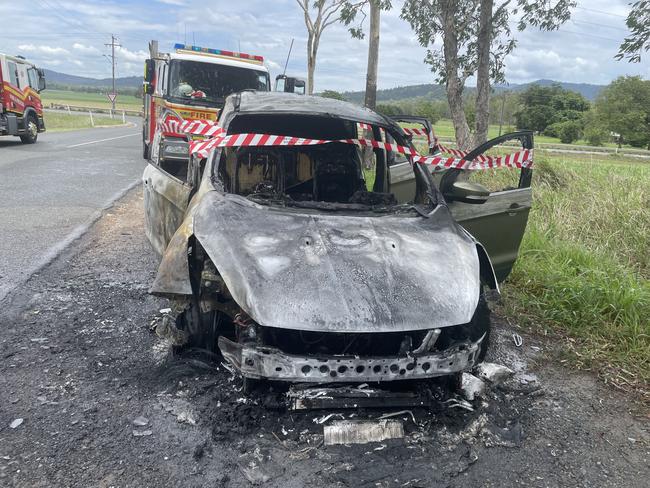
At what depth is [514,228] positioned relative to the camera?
14.4ft

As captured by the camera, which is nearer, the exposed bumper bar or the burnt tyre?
the exposed bumper bar

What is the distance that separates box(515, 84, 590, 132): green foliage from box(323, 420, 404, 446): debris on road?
60.7 metres

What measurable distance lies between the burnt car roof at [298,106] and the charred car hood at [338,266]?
1.03 metres

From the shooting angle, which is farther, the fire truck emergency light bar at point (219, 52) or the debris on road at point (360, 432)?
the fire truck emergency light bar at point (219, 52)

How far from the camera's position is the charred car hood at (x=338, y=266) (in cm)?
246

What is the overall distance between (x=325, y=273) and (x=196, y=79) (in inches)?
348

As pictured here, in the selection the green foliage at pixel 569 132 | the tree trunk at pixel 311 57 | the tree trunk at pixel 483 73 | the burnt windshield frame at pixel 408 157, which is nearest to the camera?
the burnt windshield frame at pixel 408 157

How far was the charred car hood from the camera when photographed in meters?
2.46

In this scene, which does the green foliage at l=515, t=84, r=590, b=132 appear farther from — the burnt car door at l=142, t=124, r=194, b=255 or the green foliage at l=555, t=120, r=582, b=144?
the burnt car door at l=142, t=124, r=194, b=255

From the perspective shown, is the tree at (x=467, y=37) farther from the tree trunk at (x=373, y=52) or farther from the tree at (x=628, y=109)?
the tree at (x=628, y=109)

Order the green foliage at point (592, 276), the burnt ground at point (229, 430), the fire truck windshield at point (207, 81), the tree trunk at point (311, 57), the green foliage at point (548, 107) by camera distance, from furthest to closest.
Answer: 1. the green foliage at point (548, 107)
2. the tree trunk at point (311, 57)
3. the fire truck windshield at point (207, 81)
4. the green foliage at point (592, 276)
5. the burnt ground at point (229, 430)

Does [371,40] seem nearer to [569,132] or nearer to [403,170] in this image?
[403,170]

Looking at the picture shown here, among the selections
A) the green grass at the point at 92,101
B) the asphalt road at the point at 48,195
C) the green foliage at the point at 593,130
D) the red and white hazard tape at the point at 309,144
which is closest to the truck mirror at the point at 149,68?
the asphalt road at the point at 48,195

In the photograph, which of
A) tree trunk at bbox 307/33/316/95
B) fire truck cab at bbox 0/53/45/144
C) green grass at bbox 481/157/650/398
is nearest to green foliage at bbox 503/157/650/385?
green grass at bbox 481/157/650/398
